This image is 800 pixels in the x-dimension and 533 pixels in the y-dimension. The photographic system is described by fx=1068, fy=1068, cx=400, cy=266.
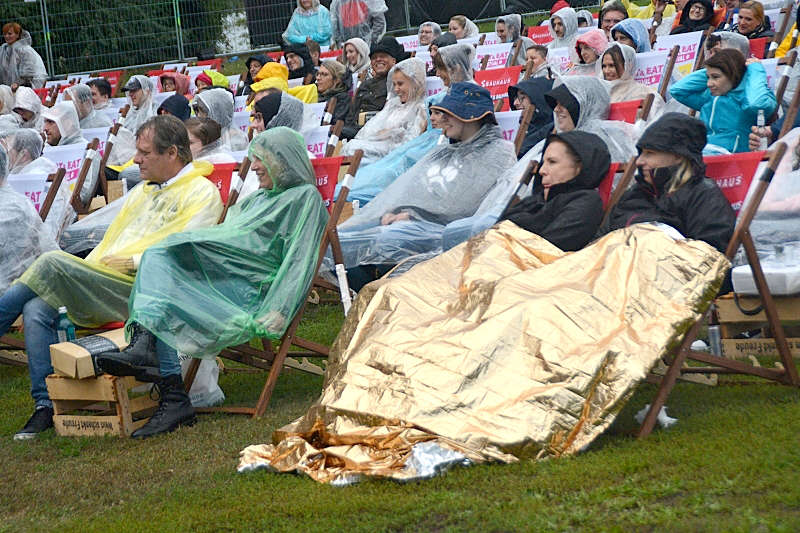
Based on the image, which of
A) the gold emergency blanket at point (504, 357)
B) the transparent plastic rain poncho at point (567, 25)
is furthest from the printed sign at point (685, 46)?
the gold emergency blanket at point (504, 357)

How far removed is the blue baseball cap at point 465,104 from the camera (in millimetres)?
6406

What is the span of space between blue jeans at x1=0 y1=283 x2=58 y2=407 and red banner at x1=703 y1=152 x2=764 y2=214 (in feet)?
11.1

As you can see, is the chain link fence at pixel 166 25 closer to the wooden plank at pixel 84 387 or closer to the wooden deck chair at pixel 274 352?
the wooden deck chair at pixel 274 352

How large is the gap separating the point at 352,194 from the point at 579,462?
4074 mm

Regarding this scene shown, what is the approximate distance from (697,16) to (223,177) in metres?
6.09

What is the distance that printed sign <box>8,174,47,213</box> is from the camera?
7.36 metres

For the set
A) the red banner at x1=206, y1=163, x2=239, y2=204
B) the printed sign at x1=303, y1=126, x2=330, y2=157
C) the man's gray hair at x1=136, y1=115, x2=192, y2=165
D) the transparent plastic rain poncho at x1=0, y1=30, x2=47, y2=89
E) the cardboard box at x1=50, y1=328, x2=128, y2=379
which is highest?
the man's gray hair at x1=136, y1=115, x2=192, y2=165

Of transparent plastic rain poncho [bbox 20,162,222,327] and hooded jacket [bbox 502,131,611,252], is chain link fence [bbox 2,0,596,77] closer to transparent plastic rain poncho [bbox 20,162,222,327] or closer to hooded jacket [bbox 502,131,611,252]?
transparent plastic rain poncho [bbox 20,162,222,327]

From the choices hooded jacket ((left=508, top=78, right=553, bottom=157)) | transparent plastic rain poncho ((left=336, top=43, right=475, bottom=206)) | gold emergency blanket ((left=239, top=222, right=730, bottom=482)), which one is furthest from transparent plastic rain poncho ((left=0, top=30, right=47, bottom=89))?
gold emergency blanket ((left=239, top=222, right=730, bottom=482))

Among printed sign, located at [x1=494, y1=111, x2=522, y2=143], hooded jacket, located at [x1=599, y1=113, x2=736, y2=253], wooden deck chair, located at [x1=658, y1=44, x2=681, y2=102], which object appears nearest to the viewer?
hooded jacket, located at [x1=599, y1=113, x2=736, y2=253]

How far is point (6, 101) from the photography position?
41.6ft

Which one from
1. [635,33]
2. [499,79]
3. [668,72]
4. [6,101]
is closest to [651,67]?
[668,72]

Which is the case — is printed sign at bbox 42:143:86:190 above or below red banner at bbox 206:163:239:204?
below

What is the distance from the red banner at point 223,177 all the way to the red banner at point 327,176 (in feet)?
2.63
